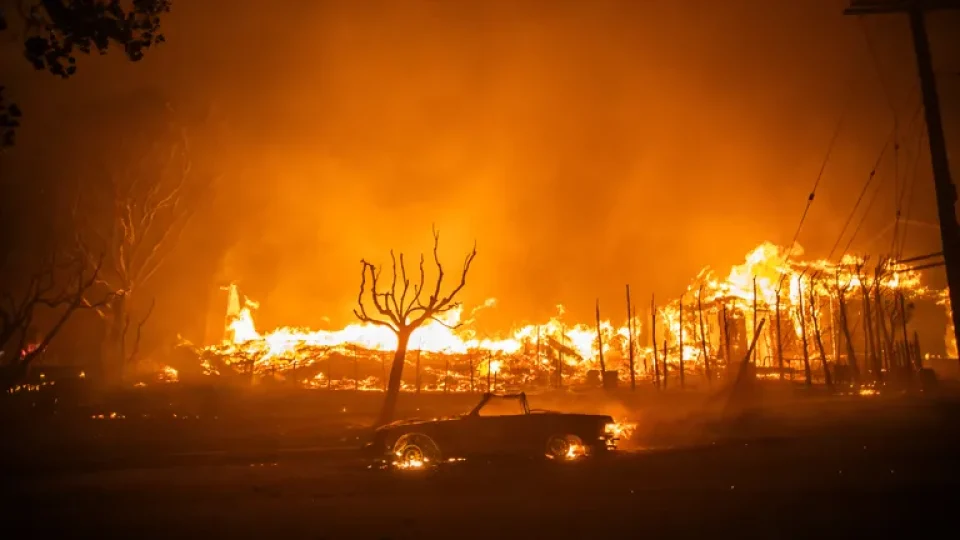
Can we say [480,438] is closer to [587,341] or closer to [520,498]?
[520,498]

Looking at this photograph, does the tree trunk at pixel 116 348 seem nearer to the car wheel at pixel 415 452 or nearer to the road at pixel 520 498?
the road at pixel 520 498

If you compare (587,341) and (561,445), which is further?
(587,341)

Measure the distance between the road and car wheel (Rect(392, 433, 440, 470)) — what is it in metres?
0.66

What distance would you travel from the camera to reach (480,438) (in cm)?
1389

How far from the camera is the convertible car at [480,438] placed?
1383cm

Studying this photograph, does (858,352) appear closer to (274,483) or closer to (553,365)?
(553,365)

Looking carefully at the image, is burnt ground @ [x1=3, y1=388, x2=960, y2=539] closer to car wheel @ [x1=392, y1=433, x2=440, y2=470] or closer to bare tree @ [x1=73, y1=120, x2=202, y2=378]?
car wheel @ [x1=392, y1=433, x2=440, y2=470]

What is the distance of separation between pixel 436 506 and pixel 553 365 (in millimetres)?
33400

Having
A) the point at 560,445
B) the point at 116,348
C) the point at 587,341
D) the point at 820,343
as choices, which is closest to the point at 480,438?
the point at 560,445

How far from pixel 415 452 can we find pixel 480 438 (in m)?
1.52

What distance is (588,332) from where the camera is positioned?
2024 inches

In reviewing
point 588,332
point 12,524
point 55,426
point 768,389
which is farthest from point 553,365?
point 12,524

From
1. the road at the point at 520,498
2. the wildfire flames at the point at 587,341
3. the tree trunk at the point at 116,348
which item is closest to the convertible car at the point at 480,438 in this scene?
the road at the point at 520,498

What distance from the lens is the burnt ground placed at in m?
8.09
